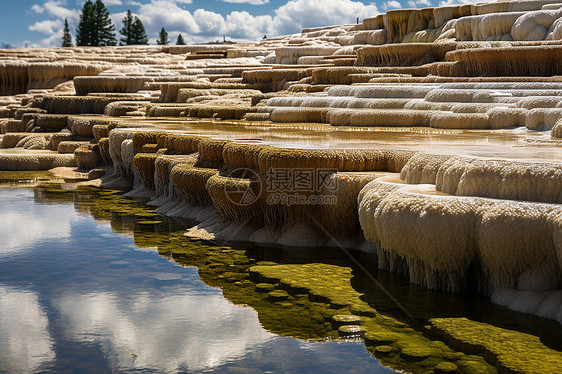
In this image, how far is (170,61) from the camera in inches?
1319

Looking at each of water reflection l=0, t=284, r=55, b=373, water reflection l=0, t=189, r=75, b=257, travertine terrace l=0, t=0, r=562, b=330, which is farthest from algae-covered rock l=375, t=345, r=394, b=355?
water reflection l=0, t=189, r=75, b=257

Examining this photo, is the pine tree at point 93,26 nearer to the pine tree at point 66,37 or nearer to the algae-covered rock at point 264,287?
the pine tree at point 66,37

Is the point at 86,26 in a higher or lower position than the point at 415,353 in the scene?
higher

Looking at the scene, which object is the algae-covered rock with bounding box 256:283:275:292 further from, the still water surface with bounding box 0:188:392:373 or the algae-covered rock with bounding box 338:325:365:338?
the algae-covered rock with bounding box 338:325:365:338

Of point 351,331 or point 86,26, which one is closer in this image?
point 351,331

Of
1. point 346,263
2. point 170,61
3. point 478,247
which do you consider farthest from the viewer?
point 170,61

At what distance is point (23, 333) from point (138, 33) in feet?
189

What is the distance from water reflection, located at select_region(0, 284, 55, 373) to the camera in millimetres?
6004

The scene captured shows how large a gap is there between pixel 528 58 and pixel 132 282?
38.9 feet

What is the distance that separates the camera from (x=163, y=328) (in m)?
6.76

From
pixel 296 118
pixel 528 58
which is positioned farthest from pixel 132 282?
pixel 528 58

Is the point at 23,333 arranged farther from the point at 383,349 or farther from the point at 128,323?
the point at 383,349

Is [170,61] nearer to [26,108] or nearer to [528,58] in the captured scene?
[26,108]

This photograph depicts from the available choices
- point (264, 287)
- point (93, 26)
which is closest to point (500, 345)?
point (264, 287)
